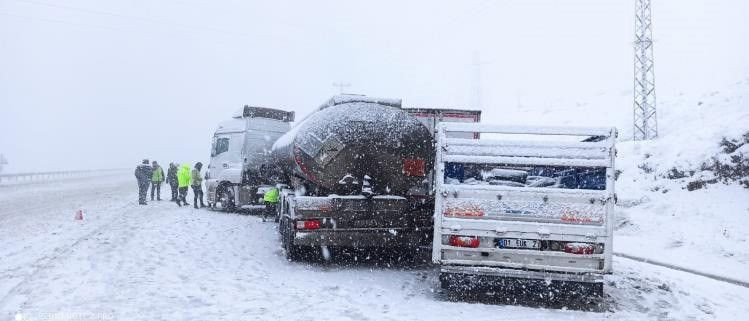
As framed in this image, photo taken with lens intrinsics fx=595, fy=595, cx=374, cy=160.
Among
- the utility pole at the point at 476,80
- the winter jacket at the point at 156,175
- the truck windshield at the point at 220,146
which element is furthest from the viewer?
the utility pole at the point at 476,80

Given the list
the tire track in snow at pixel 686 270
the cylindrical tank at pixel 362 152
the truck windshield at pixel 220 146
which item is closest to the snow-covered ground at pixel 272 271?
the tire track in snow at pixel 686 270

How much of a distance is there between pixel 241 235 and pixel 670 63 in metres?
53.0

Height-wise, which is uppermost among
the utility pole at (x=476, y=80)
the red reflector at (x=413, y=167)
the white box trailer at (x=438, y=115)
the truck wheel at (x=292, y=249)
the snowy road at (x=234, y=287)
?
the utility pole at (x=476, y=80)

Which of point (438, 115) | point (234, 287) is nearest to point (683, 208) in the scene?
point (438, 115)

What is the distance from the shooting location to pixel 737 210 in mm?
14781

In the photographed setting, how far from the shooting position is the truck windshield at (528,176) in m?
7.75

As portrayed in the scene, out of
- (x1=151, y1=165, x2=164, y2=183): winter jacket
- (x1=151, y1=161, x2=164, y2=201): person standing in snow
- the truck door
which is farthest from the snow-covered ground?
(x1=151, y1=165, x2=164, y2=183): winter jacket

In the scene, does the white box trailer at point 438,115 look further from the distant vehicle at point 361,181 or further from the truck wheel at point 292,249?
the truck wheel at point 292,249

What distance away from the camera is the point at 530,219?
7.46 metres

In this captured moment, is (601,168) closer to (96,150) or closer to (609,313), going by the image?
(609,313)

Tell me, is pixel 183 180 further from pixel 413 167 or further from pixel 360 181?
pixel 413 167

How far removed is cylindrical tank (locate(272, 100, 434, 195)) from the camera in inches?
384

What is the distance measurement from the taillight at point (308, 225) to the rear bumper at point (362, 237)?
64 millimetres

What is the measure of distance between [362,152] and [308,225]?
148 cm
